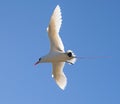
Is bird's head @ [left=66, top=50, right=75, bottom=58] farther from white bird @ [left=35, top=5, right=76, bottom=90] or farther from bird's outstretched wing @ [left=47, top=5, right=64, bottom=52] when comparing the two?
bird's outstretched wing @ [left=47, top=5, right=64, bottom=52]

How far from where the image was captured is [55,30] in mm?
31375

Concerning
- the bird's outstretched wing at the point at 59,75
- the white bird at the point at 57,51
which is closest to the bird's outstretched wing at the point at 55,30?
the white bird at the point at 57,51

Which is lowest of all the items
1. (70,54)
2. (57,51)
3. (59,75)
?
(70,54)

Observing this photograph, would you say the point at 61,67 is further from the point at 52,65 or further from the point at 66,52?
the point at 66,52

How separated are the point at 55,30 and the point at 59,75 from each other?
3.03 meters

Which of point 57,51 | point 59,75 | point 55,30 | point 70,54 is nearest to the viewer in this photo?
point 70,54

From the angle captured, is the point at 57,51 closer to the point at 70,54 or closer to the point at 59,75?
the point at 70,54

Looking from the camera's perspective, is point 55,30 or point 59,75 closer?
point 55,30

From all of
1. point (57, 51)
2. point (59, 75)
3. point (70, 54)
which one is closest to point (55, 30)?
point (57, 51)

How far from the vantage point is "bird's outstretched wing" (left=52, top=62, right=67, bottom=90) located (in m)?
32.7

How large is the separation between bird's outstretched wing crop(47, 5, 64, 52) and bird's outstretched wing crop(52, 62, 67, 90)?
154 centimetres

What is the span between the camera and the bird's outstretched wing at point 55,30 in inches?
1215

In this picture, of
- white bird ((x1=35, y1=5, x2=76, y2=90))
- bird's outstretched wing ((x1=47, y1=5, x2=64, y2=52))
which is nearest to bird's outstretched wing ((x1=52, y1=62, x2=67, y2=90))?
white bird ((x1=35, y1=5, x2=76, y2=90))

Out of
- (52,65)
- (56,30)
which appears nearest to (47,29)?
(56,30)
